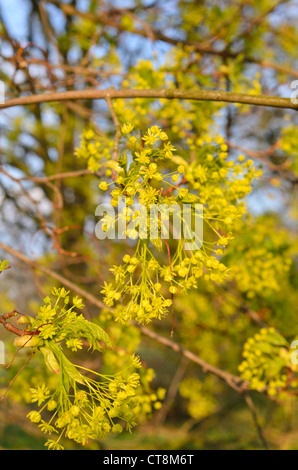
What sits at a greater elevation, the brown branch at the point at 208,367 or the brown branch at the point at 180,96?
the brown branch at the point at 180,96

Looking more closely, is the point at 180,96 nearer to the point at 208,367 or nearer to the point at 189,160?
the point at 189,160

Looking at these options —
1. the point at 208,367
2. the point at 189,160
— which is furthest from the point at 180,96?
the point at 208,367

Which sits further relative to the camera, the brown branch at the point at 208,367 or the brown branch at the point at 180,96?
the brown branch at the point at 208,367

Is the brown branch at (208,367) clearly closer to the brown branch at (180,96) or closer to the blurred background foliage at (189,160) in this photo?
the blurred background foliage at (189,160)

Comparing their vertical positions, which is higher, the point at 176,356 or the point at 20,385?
the point at 20,385

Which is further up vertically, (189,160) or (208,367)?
(189,160)

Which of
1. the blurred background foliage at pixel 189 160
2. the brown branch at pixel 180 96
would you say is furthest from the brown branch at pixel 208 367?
the brown branch at pixel 180 96

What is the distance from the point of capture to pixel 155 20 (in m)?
6.29

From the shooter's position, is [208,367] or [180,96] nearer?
[180,96]

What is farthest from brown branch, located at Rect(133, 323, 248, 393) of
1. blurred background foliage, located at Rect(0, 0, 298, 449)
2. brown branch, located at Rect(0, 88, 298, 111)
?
brown branch, located at Rect(0, 88, 298, 111)

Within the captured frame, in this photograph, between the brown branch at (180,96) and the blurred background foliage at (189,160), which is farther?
the blurred background foliage at (189,160)
